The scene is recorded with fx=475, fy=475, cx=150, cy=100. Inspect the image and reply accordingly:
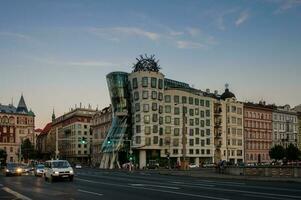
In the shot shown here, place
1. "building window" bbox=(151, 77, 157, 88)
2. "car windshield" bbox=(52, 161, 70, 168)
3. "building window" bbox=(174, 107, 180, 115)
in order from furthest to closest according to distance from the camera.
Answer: "building window" bbox=(174, 107, 180, 115)
"building window" bbox=(151, 77, 157, 88)
"car windshield" bbox=(52, 161, 70, 168)

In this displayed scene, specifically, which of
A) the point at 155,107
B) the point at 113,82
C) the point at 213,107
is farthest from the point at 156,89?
the point at 213,107

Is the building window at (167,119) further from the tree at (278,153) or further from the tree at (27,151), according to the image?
the tree at (27,151)

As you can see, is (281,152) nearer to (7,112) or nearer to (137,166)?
(137,166)

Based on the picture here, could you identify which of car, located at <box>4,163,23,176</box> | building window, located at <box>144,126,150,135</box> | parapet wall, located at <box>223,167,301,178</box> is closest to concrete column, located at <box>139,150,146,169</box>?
building window, located at <box>144,126,150,135</box>

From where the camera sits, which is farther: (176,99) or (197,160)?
(197,160)

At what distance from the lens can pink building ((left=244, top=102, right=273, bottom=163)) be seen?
132 metres

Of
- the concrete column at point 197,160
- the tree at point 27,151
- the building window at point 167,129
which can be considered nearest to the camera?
the building window at point 167,129

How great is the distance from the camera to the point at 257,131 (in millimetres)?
136000

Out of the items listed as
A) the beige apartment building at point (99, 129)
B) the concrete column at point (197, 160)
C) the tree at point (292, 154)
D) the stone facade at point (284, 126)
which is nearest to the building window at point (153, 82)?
the concrete column at point (197, 160)

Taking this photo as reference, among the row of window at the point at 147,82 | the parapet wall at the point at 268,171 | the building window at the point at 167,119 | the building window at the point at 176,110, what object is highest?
the row of window at the point at 147,82

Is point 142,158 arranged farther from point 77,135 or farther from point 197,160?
point 77,135

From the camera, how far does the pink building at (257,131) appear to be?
132000 mm

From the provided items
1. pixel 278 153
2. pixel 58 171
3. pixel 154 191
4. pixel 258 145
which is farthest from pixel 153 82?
pixel 154 191

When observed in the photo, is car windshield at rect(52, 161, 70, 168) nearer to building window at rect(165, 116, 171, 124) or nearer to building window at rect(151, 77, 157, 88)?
building window at rect(151, 77, 157, 88)
